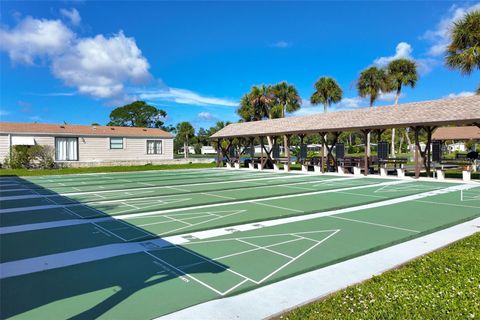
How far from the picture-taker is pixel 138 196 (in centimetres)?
1213

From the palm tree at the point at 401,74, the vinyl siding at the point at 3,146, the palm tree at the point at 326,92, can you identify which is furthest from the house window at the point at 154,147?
the palm tree at the point at 401,74

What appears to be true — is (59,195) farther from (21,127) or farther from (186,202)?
(21,127)

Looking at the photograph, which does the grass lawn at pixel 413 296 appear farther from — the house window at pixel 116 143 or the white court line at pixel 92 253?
the house window at pixel 116 143

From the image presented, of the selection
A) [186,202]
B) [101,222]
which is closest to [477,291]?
[101,222]

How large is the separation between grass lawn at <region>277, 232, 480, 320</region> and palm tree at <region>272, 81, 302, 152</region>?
37427mm

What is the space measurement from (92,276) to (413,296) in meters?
4.03

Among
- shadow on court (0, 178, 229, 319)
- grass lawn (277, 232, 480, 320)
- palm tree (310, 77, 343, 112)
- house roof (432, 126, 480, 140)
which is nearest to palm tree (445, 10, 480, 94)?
grass lawn (277, 232, 480, 320)

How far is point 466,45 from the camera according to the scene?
46.8 ft

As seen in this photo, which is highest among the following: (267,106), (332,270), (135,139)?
(267,106)

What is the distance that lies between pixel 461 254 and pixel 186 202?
24.3ft

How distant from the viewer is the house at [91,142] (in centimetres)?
2727

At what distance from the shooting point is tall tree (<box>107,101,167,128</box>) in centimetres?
7844

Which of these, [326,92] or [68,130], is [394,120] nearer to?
[326,92]

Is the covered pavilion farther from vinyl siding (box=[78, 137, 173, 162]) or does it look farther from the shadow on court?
the shadow on court
